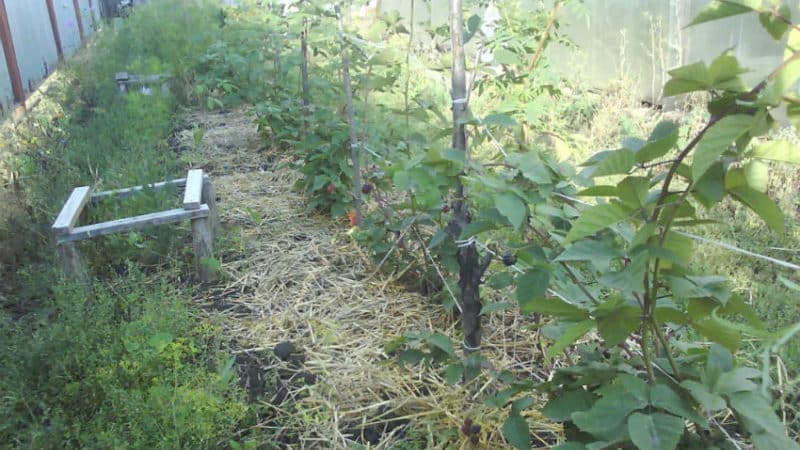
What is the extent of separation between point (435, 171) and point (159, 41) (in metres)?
8.07

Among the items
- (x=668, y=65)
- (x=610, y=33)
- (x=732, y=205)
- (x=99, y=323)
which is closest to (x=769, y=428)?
(x=99, y=323)

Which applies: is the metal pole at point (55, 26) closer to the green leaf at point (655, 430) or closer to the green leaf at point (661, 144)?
the green leaf at point (661, 144)

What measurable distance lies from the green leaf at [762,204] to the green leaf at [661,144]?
144mm

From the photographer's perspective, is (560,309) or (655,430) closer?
(655,430)

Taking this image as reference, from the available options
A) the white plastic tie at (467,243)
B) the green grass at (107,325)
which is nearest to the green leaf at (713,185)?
the white plastic tie at (467,243)

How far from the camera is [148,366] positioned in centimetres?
243

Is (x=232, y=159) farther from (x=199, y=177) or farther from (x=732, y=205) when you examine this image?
(x=732, y=205)

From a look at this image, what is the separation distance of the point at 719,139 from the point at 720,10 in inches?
8.3

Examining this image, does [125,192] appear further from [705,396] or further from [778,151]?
[778,151]

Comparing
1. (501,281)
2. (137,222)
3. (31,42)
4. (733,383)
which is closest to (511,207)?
(501,281)

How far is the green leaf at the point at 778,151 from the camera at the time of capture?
1.12 m

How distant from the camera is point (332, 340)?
280 centimetres

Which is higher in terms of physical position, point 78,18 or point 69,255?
point 78,18

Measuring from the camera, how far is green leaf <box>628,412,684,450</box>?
1202mm
